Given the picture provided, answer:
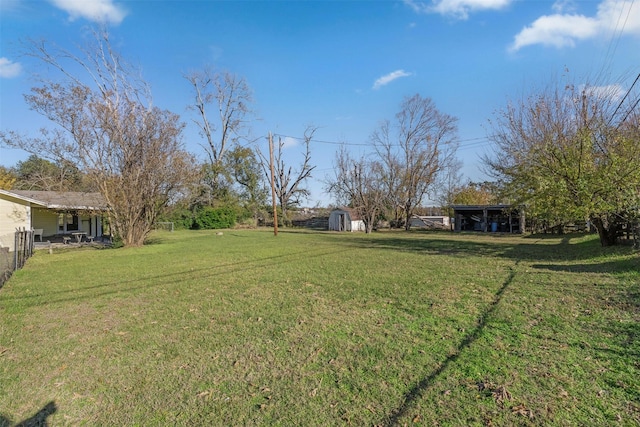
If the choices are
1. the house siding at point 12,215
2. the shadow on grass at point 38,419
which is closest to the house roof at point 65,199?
the house siding at point 12,215

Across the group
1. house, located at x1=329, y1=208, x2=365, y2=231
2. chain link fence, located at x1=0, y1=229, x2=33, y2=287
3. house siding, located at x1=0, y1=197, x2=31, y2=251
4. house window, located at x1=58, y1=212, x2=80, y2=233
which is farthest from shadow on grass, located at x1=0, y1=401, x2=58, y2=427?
house, located at x1=329, y1=208, x2=365, y2=231

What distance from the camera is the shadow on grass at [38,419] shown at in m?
2.61

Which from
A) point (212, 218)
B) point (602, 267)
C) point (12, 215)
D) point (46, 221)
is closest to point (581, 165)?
point (602, 267)

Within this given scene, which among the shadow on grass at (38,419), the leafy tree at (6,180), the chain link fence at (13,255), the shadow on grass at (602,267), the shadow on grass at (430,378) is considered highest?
the leafy tree at (6,180)

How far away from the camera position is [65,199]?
18500mm

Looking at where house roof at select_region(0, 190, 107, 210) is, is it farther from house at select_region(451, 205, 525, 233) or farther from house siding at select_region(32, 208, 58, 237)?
house at select_region(451, 205, 525, 233)

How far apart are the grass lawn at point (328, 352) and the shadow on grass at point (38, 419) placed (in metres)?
0.02

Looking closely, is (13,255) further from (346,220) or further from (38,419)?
(346,220)

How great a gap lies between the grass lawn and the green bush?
31.0 metres

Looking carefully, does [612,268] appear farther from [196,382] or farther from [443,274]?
[196,382]

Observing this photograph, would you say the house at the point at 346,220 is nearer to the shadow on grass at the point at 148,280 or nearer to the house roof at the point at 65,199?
the house roof at the point at 65,199

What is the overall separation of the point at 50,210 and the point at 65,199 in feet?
8.59

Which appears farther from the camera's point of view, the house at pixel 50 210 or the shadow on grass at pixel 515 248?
the house at pixel 50 210

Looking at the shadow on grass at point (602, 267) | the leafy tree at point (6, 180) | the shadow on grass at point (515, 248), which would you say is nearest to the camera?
the shadow on grass at point (602, 267)
